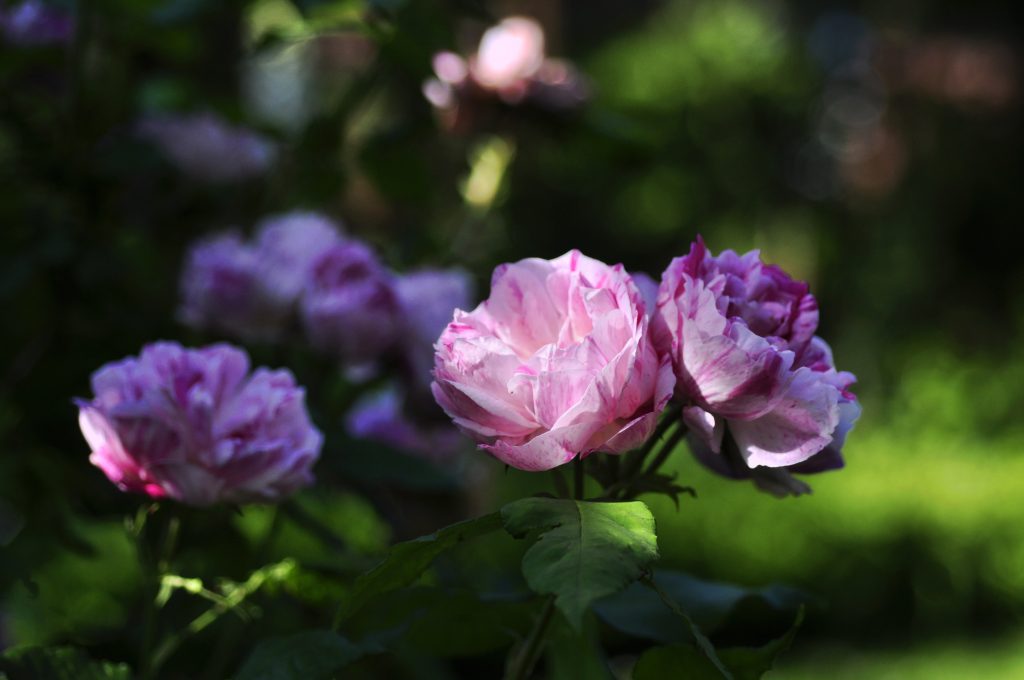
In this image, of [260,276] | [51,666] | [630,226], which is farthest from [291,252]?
[630,226]

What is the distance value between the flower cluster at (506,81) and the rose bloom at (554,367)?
877mm

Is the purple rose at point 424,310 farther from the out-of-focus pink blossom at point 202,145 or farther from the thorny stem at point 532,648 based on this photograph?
the thorny stem at point 532,648

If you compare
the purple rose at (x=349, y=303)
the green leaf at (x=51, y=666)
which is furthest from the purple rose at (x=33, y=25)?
the green leaf at (x=51, y=666)

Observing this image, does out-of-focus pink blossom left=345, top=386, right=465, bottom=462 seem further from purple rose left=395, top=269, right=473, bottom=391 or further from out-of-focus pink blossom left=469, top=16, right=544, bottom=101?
out-of-focus pink blossom left=469, top=16, right=544, bottom=101

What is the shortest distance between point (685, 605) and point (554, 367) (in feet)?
0.71

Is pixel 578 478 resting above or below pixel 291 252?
above

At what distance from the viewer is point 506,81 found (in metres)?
1.44

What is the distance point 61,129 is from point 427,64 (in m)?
0.35

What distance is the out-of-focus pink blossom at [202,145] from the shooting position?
1188mm

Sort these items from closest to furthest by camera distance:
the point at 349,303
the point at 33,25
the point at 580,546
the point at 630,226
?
1. the point at 580,546
2. the point at 349,303
3. the point at 33,25
4. the point at 630,226

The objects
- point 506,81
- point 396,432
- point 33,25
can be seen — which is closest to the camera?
point 33,25

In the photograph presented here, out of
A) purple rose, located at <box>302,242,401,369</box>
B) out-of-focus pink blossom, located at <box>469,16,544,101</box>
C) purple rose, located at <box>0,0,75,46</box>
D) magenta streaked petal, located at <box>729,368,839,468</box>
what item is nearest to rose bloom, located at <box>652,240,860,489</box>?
magenta streaked petal, located at <box>729,368,839,468</box>

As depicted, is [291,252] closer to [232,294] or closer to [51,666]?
[232,294]

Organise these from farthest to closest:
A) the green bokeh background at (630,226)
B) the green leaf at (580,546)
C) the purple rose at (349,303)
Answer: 1. the green bokeh background at (630,226)
2. the purple rose at (349,303)
3. the green leaf at (580,546)
